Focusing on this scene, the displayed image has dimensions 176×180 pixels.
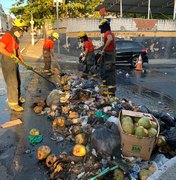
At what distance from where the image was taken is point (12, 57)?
19.0ft

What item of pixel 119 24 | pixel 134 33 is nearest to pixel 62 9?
pixel 119 24

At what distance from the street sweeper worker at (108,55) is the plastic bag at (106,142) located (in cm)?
489

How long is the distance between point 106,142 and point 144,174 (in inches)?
26.8

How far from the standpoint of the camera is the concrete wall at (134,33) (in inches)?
800

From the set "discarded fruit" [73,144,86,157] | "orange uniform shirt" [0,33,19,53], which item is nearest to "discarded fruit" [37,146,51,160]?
"discarded fruit" [73,144,86,157]

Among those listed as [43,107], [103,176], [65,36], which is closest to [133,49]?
[65,36]

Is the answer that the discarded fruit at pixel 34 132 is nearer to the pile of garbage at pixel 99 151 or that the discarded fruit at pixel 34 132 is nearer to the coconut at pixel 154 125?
the pile of garbage at pixel 99 151

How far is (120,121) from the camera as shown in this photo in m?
3.90

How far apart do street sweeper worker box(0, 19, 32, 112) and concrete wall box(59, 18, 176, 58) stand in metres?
14.4

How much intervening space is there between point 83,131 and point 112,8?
25944 millimetres

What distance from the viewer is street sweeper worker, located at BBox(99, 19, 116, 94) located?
27.1 feet

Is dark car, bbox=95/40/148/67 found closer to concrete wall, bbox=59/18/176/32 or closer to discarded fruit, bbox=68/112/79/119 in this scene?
concrete wall, bbox=59/18/176/32

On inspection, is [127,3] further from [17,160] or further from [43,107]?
[17,160]

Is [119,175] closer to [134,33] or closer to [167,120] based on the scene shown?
[167,120]
